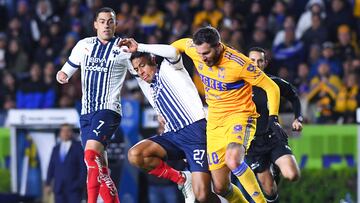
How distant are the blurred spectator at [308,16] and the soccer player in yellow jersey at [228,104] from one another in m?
8.10

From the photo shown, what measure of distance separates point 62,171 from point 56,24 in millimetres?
5589

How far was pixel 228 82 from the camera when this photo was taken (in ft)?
38.0

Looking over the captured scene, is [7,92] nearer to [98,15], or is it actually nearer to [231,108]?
[98,15]

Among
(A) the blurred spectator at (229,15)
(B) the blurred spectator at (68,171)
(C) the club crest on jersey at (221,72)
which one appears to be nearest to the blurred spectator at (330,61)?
(A) the blurred spectator at (229,15)

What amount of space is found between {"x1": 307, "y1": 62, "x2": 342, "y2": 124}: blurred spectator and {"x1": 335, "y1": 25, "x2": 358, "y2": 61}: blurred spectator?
544 mm

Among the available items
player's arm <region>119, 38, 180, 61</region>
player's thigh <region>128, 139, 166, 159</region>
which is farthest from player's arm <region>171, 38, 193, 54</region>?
player's thigh <region>128, 139, 166, 159</region>

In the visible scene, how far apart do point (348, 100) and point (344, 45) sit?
1.58 metres

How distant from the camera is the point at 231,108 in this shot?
11711 mm

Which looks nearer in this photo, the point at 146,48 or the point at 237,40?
the point at 146,48

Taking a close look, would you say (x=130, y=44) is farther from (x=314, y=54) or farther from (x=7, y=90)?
(x=7, y=90)

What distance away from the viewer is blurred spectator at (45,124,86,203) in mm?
16359

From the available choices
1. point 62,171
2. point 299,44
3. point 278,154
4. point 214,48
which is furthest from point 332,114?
point 214,48

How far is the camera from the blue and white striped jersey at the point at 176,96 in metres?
12.3

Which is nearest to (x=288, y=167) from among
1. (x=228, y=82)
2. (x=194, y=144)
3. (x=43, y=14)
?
(x=194, y=144)
